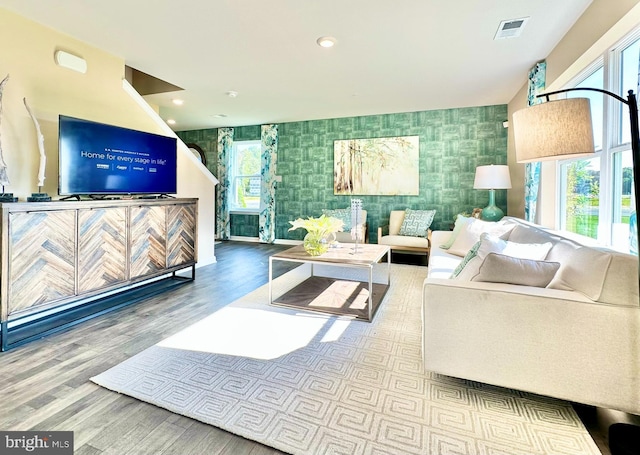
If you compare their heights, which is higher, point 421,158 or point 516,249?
point 421,158

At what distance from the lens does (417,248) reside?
516cm

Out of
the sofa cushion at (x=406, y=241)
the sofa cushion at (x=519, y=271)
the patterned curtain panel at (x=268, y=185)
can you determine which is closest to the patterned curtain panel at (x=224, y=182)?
the patterned curtain panel at (x=268, y=185)

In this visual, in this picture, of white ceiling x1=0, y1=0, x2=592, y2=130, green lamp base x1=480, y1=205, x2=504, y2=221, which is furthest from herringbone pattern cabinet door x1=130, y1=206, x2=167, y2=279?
green lamp base x1=480, y1=205, x2=504, y2=221

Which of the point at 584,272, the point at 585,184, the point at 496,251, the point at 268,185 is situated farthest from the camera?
the point at 268,185

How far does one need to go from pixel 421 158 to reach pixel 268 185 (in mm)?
3231

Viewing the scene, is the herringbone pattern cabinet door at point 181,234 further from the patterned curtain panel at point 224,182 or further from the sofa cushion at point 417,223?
the patterned curtain panel at point 224,182

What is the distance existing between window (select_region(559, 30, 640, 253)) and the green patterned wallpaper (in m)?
2.77

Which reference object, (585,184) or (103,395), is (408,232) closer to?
(585,184)

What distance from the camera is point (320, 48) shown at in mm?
3342

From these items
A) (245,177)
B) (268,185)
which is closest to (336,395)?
(268,185)

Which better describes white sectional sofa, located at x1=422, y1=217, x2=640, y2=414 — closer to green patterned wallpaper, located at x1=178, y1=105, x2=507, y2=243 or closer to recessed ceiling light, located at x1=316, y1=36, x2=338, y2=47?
recessed ceiling light, located at x1=316, y1=36, x2=338, y2=47

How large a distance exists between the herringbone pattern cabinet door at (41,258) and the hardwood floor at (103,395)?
34cm

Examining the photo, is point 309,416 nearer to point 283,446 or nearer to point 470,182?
point 283,446

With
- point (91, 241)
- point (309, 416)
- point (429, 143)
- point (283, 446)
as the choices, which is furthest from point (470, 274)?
point (429, 143)
